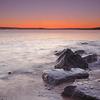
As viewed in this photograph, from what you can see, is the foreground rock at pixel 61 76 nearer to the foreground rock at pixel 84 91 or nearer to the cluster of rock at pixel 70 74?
the cluster of rock at pixel 70 74

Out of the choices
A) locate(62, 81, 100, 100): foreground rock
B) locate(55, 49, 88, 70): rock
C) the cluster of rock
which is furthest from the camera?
locate(55, 49, 88, 70): rock

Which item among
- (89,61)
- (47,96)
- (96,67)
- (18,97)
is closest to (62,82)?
(47,96)

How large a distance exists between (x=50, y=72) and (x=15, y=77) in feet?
5.20

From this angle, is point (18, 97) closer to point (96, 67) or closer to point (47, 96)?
point (47, 96)

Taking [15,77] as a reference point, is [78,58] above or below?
above

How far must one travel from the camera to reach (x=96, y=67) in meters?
9.64

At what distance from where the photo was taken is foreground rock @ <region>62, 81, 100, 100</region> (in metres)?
5.67

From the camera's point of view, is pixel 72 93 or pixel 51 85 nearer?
pixel 72 93

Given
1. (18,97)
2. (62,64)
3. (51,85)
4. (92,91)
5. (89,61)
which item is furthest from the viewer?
(89,61)

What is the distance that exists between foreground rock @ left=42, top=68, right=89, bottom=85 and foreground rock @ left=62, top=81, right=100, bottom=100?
2.78 feet

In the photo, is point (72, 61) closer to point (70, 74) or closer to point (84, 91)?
point (70, 74)

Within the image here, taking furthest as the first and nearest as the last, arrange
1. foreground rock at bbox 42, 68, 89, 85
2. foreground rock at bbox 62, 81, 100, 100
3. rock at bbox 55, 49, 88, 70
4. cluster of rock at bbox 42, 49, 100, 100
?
rock at bbox 55, 49, 88, 70, foreground rock at bbox 42, 68, 89, 85, cluster of rock at bbox 42, 49, 100, 100, foreground rock at bbox 62, 81, 100, 100

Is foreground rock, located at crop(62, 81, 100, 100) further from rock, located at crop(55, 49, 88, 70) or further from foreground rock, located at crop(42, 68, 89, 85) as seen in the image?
rock, located at crop(55, 49, 88, 70)

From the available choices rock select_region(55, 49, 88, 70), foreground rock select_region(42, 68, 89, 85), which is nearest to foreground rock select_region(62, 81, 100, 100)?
foreground rock select_region(42, 68, 89, 85)
